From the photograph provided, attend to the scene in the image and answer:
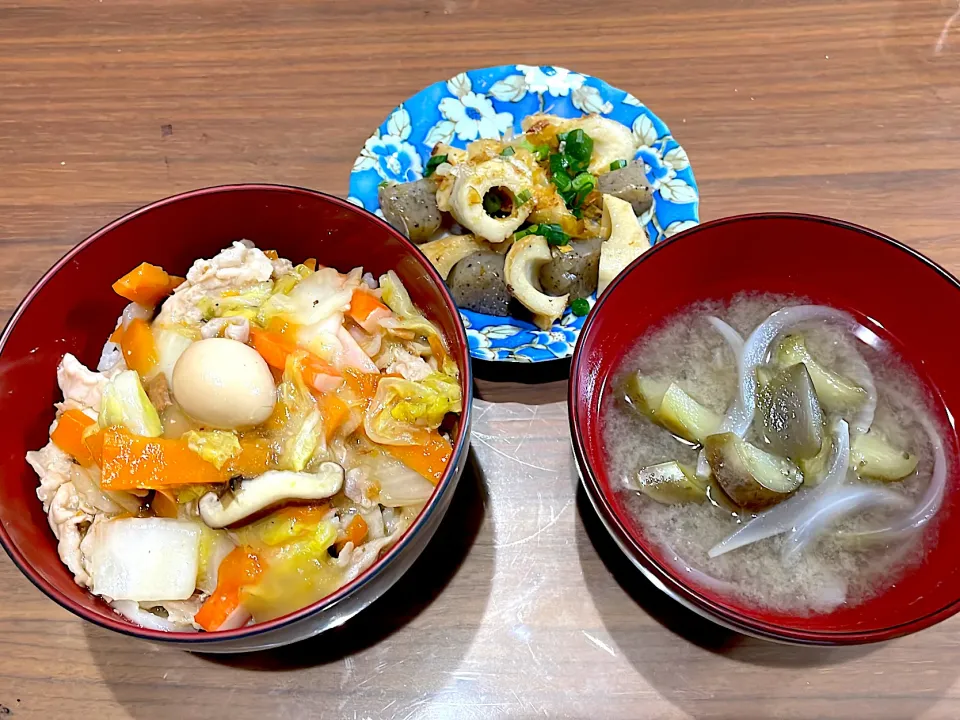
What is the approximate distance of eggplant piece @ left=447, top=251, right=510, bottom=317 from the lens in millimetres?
1421

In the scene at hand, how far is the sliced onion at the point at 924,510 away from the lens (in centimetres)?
Result: 106

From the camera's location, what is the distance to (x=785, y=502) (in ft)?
3.48

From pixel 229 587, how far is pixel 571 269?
2.83ft

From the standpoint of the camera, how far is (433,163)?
154 centimetres

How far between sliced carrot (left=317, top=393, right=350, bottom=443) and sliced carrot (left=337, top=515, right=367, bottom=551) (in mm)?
128

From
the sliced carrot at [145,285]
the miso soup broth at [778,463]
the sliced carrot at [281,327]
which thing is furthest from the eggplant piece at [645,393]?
the sliced carrot at [145,285]

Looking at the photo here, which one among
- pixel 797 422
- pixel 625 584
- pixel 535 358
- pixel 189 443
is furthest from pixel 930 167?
pixel 189 443

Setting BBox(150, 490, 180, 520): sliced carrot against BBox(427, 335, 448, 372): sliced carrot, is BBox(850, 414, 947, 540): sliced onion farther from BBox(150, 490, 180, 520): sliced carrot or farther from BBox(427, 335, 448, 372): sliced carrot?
BBox(150, 490, 180, 520): sliced carrot

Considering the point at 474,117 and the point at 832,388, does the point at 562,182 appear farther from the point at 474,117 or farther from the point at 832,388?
the point at 832,388

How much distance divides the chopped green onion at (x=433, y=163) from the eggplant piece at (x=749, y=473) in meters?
0.84

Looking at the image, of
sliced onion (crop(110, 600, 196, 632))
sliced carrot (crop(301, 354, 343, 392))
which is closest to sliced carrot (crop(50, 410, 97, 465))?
sliced onion (crop(110, 600, 196, 632))

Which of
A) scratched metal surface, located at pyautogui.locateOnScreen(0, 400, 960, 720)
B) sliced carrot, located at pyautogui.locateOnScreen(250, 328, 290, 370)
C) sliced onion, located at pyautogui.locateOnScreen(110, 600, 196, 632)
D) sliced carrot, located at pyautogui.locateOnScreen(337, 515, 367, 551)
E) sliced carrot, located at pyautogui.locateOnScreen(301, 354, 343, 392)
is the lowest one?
scratched metal surface, located at pyautogui.locateOnScreen(0, 400, 960, 720)

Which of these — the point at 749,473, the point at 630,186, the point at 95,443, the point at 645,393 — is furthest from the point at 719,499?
the point at 95,443

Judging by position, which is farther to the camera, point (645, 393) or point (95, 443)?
point (645, 393)
